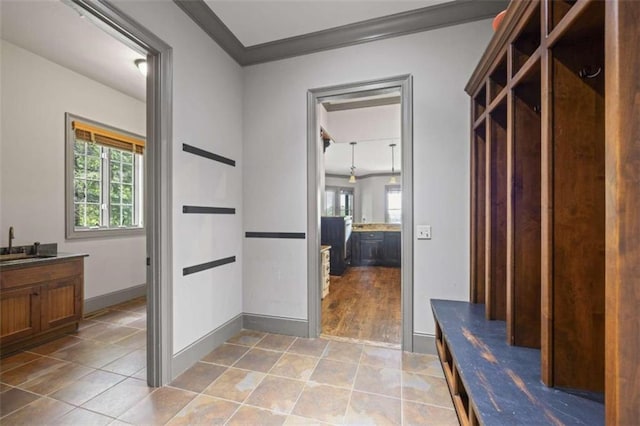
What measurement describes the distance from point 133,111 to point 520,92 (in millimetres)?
4652

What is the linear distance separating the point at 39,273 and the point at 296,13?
3283 mm

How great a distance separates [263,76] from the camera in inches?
Result: 113

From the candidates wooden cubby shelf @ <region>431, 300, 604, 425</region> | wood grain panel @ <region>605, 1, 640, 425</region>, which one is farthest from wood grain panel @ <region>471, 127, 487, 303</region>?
wood grain panel @ <region>605, 1, 640, 425</region>

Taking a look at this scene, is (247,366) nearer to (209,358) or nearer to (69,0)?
(209,358)

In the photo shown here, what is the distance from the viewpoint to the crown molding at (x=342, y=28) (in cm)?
217

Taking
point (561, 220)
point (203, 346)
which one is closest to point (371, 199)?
point (203, 346)

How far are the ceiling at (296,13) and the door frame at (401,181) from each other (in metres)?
0.50

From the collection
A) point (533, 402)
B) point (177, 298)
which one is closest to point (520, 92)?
point (533, 402)

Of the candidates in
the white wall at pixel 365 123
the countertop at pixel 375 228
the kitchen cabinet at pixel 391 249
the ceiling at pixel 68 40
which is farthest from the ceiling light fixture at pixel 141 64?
the kitchen cabinet at pixel 391 249

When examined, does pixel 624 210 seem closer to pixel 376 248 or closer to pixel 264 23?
pixel 264 23

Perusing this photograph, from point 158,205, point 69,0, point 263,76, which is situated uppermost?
point 263,76

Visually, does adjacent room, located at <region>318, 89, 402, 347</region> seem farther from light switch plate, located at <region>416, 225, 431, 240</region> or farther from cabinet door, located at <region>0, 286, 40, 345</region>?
cabinet door, located at <region>0, 286, 40, 345</region>

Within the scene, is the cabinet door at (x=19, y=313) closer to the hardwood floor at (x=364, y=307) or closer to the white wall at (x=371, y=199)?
the hardwood floor at (x=364, y=307)

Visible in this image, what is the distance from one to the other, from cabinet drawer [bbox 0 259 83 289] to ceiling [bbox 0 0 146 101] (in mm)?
2141
